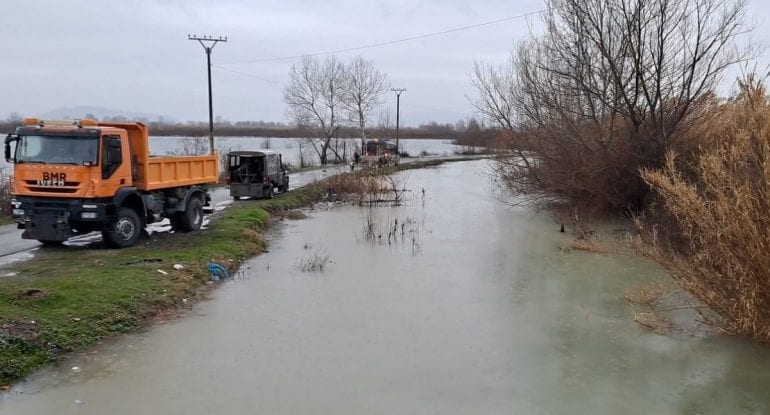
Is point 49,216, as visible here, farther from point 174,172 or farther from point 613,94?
point 613,94

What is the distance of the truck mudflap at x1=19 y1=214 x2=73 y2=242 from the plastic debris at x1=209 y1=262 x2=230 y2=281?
10.0 ft

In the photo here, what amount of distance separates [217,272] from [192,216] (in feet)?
14.1

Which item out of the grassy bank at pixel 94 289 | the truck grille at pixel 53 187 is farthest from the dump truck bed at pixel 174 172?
the truck grille at pixel 53 187

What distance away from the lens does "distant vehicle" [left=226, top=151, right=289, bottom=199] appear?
24625mm

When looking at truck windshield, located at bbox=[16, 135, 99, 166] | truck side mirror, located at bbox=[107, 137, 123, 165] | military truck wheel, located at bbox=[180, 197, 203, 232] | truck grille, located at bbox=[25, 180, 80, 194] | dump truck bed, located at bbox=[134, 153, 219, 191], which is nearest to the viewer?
truck grille, located at bbox=[25, 180, 80, 194]

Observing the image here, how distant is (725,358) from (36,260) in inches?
472

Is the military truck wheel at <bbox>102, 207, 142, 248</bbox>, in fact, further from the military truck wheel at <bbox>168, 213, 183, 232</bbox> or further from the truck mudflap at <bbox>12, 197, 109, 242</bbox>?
the military truck wheel at <bbox>168, 213, 183, 232</bbox>

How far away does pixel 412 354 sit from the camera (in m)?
8.23

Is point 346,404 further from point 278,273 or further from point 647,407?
point 278,273

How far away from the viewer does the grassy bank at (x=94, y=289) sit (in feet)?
25.3

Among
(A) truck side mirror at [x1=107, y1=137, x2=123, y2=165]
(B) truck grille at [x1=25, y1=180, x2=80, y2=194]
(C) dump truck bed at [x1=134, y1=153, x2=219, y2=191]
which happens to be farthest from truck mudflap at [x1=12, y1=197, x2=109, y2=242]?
(C) dump truck bed at [x1=134, y1=153, x2=219, y2=191]

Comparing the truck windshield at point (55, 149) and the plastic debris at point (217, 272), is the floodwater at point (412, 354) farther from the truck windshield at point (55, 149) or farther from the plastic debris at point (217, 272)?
the truck windshield at point (55, 149)

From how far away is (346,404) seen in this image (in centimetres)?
666

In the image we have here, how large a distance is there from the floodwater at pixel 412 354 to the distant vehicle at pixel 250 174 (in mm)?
11122
